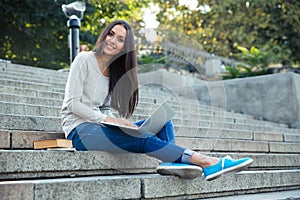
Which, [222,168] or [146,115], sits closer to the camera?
[222,168]

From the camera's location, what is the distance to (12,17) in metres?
14.0

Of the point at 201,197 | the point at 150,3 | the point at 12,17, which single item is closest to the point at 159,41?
the point at 201,197

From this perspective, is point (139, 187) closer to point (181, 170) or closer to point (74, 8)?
point (181, 170)

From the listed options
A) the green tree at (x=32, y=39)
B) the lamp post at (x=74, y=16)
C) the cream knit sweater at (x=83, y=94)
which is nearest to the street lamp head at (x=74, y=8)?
the lamp post at (x=74, y=16)

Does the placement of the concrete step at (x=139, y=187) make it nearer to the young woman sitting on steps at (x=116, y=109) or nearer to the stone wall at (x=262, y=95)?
the young woman sitting on steps at (x=116, y=109)

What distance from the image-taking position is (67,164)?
2.71m

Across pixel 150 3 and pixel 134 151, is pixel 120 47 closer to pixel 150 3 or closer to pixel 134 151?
pixel 134 151

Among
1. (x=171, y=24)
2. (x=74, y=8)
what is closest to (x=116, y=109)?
(x=74, y=8)

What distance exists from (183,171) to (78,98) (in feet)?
2.82

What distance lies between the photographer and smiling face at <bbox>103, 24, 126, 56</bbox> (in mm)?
3249

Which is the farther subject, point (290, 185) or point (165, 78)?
point (165, 78)

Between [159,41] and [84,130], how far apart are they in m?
1.43

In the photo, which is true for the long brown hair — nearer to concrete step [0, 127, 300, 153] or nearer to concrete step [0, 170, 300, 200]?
concrete step [0, 127, 300, 153]

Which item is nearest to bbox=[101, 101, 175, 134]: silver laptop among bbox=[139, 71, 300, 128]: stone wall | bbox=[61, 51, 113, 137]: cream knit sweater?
bbox=[61, 51, 113, 137]: cream knit sweater
